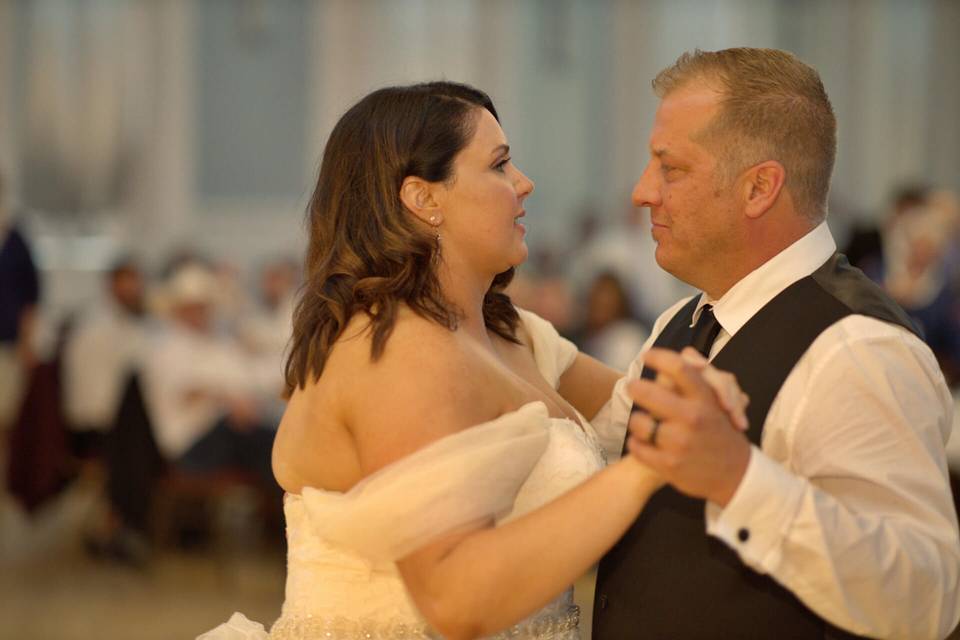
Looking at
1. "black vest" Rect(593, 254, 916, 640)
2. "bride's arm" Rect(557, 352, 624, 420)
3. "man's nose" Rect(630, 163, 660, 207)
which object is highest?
"man's nose" Rect(630, 163, 660, 207)

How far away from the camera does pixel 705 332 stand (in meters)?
2.11

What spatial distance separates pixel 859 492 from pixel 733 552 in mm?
237

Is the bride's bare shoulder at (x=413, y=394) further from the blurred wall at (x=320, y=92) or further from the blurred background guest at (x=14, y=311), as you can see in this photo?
the blurred wall at (x=320, y=92)

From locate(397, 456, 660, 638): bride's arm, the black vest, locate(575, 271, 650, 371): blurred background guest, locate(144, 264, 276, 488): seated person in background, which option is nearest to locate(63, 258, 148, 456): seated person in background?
locate(144, 264, 276, 488): seated person in background

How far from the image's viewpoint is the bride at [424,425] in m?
1.79

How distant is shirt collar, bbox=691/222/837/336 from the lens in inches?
79.0

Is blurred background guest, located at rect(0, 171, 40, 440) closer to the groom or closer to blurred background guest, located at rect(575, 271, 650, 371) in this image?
blurred background guest, located at rect(575, 271, 650, 371)

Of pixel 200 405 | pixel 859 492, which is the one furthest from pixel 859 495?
pixel 200 405

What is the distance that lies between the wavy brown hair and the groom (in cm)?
33

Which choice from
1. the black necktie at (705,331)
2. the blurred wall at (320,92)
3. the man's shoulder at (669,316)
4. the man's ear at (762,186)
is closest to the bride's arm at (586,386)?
the man's shoulder at (669,316)

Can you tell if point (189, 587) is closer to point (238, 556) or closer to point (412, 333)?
point (238, 556)

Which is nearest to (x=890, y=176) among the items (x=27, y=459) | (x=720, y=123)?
(x=27, y=459)

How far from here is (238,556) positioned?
6.47 meters

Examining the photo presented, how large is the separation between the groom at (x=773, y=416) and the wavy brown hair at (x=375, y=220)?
1.09ft
